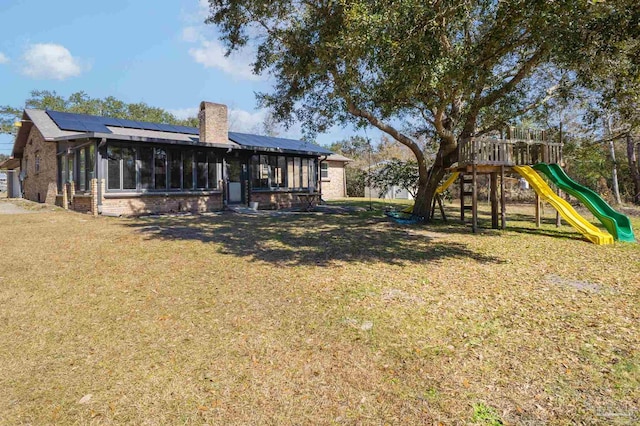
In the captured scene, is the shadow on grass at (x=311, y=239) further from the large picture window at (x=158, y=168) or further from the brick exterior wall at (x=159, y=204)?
the large picture window at (x=158, y=168)

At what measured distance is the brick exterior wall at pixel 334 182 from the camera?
88.7ft

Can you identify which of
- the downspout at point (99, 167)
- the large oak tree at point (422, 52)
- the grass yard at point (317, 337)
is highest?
the large oak tree at point (422, 52)

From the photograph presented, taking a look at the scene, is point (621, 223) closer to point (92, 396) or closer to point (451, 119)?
point (451, 119)

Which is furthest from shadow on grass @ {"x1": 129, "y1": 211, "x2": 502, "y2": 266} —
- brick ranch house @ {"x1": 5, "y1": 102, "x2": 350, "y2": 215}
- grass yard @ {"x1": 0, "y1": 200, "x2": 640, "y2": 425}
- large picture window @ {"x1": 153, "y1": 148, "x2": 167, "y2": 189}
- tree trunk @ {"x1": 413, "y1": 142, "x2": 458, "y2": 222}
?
brick ranch house @ {"x1": 5, "y1": 102, "x2": 350, "y2": 215}

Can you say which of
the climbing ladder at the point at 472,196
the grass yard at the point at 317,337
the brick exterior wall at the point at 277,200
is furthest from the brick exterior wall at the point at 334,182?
the grass yard at the point at 317,337

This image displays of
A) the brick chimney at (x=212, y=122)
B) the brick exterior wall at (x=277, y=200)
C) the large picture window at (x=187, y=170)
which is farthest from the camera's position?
the brick exterior wall at (x=277, y=200)

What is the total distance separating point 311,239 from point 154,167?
857 centimetres

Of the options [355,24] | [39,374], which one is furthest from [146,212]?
[39,374]

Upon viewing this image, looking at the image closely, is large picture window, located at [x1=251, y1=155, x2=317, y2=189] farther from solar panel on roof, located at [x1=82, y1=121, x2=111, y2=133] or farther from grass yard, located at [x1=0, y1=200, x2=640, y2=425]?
grass yard, located at [x1=0, y1=200, x2=640, y2=425]

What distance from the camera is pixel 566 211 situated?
9.67 m

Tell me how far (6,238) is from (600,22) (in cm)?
1291

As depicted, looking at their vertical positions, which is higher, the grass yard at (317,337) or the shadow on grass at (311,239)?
the shadow on grass at (311,239)

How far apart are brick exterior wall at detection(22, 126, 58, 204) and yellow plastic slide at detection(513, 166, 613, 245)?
19194 mm

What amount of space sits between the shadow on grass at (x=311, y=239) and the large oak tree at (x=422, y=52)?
3340mm
